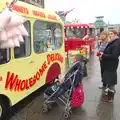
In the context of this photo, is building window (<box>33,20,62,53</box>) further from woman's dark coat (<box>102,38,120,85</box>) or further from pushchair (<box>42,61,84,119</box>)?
woman's dark coat (<box>102,38,120,85</box>)

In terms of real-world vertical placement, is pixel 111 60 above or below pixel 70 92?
above

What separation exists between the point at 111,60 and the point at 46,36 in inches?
72.3

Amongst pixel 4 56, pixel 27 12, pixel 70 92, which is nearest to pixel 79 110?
pixel 70 92

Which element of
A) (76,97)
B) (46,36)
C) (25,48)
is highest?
(46,36)

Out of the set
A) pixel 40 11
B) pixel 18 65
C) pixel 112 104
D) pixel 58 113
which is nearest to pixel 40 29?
pixel 40 11

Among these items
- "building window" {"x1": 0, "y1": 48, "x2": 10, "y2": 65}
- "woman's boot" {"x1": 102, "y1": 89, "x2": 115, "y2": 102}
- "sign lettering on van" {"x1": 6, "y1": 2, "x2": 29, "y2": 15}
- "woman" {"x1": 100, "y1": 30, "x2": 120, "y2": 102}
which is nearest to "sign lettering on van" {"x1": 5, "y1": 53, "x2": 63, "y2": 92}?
"building window" {"x1": 0, "y1": 48, "x2": 10, "y2": 65}

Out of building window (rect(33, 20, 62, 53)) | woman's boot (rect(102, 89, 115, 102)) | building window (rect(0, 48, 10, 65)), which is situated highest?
building window (rect(33, 20, 62, 53))

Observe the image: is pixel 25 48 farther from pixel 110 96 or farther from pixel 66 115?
pixel 110 96

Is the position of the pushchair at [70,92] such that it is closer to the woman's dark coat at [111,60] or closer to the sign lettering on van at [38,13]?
the woman's dark coat at [111,60]

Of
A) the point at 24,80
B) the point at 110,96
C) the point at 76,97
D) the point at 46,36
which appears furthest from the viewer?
the point at 46,36

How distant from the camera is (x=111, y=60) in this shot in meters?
5.89

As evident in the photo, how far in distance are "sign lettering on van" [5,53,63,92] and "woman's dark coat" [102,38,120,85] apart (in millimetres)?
1425

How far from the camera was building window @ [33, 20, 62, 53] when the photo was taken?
5.79 meters

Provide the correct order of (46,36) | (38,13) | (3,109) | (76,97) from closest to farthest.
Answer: (3,109), (76,97), (38,13), (46,36)
